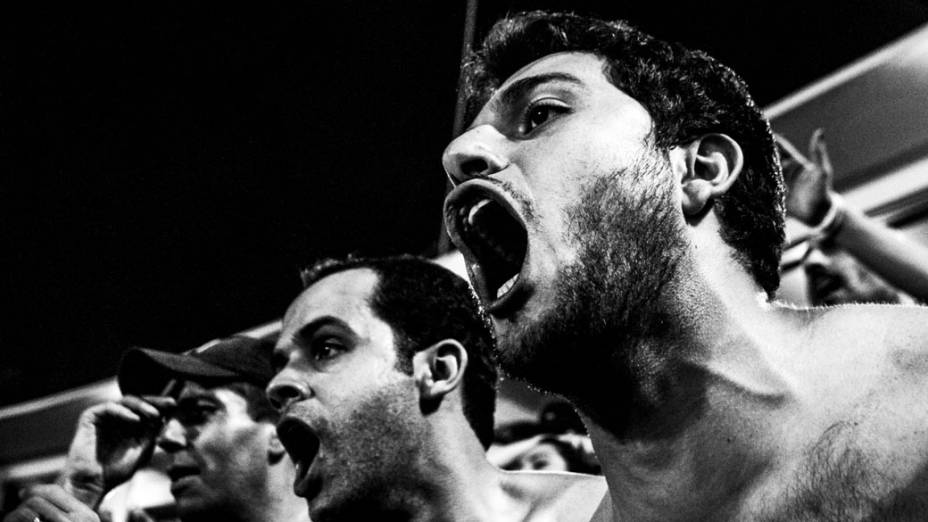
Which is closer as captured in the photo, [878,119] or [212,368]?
[212,368]

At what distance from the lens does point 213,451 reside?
261 cm

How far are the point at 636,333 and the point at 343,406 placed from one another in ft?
3.42

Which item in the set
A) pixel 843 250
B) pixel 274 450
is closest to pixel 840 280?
pixel 843 250

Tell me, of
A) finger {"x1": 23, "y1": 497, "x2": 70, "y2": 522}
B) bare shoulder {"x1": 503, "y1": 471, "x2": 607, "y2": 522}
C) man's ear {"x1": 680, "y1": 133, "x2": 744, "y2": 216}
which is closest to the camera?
man's ear {"x1": 680, "y1": 133, "x2": 744, "y2": 216}

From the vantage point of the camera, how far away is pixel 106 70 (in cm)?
354

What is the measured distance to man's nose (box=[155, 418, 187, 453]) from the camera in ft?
8.76

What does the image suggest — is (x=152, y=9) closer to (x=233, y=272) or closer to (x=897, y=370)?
(x=233, y=272)

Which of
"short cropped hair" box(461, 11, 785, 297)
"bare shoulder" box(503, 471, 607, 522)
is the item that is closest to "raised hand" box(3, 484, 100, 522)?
"bare shoulder" box(503, 471, 607, 522)

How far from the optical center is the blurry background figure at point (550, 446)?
261 cm

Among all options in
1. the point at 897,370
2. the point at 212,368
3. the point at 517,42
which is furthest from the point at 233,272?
the point at 897,370

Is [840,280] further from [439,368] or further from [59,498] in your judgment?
[59,498]

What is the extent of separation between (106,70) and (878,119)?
3135 millimetres

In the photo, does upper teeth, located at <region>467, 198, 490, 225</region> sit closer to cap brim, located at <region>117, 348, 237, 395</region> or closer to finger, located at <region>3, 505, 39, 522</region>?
finger, located at <region>3, 505, 39, 522</region>

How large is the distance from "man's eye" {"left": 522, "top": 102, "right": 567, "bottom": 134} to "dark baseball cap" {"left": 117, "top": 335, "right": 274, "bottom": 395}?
5.40ft
